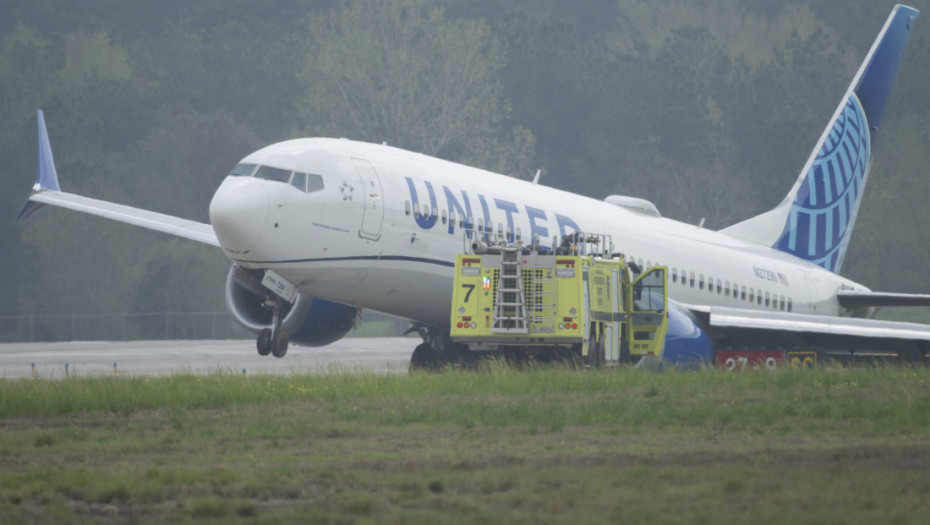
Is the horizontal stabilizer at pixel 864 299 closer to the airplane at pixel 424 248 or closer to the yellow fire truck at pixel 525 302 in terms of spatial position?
the airplane at pixel 424 248

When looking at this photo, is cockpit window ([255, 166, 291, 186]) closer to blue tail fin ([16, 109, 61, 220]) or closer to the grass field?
the grass field

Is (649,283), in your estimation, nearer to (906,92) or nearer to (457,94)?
(457,94)

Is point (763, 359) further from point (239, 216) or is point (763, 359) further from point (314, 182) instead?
point (239, 216)

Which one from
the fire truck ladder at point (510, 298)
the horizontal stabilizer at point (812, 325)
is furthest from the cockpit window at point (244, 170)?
the horizontal stabilizer at point (812, 325)

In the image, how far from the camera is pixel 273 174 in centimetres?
1967

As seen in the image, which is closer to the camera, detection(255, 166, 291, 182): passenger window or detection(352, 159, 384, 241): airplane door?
detection(255, 166, 291, 182): passenger window

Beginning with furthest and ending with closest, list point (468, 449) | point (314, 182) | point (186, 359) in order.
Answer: point (186, 359)
point (314, 182)
point (468, 449)

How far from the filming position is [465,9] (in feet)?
294

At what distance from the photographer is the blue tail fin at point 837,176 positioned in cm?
3173

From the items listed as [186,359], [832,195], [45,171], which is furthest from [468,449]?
[832,195]

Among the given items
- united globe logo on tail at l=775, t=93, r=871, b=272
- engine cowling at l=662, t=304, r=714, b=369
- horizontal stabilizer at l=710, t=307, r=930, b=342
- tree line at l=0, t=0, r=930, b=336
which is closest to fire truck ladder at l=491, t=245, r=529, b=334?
engine cowling at l=662, t=304, r=714, b=369

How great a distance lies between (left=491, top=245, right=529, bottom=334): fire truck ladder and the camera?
19.2 metres

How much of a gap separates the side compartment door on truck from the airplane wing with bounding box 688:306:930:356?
2043 millimetres

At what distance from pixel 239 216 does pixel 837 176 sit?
59.2 feet
